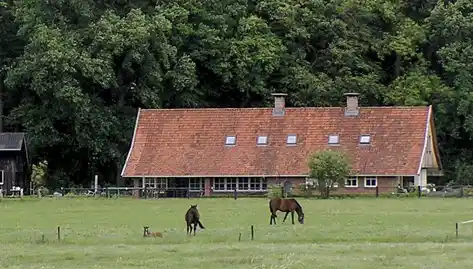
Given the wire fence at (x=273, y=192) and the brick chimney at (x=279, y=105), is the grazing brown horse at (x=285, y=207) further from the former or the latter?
the brick chimney at (x=279, y=105)

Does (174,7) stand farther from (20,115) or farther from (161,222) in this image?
(161,222)

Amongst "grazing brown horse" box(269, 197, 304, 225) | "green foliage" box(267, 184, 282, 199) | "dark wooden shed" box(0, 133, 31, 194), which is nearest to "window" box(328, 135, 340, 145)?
"green foliage" box(267, 184, 282, 199)

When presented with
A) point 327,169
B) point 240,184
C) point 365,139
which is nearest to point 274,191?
point 327,169

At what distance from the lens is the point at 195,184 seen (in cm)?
7050

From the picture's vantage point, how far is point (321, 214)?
44.8 m

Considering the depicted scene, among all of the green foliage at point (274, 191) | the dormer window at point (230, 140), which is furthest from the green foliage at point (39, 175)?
the green foliage at point (274, 191)

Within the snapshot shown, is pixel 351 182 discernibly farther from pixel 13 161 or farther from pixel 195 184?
pixel 13 161

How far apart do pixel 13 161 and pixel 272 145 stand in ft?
51.5

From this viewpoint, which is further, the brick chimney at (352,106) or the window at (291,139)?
the brick chimney at (352,106)

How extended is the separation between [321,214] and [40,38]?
3156cm

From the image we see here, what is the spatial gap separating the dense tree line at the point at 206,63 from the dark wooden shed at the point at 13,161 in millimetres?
1619

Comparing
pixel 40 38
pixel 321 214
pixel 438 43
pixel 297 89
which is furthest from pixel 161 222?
pixel 438 43

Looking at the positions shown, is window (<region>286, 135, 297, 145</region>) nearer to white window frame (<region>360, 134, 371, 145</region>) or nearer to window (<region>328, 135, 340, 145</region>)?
window (<region>328, 135, 340, 145</region>)

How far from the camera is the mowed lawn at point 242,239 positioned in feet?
88.6
